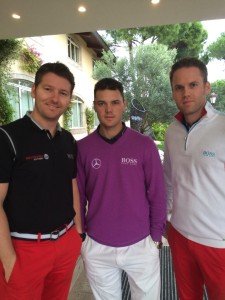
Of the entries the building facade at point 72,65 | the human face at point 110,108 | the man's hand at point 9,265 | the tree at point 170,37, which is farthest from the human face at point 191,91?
the tree at point 170,37

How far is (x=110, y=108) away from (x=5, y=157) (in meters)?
0.78

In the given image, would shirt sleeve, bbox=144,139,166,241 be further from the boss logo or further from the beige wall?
the beige wall

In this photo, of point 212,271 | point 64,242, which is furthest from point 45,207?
point 212,271

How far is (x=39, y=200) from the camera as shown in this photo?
1.70 meters

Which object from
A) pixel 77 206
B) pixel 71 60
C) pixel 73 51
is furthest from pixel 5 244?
pixel 73 51

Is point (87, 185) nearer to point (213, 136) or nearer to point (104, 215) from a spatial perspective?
point (104, 215)

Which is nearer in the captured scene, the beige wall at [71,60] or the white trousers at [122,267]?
the white trousers at [122,267]

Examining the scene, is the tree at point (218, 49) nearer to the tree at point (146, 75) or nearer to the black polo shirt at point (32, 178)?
the tree at point (146, 75)

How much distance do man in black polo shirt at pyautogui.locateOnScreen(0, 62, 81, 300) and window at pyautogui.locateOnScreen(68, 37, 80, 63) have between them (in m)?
12.4

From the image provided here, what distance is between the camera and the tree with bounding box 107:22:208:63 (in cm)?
2206

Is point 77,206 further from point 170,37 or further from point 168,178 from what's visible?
point 170,37

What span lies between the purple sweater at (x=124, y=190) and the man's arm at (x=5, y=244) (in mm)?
594

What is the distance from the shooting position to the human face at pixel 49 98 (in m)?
1.79

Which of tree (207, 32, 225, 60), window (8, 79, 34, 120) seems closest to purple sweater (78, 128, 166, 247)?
window (8, 79, 34, 120)
